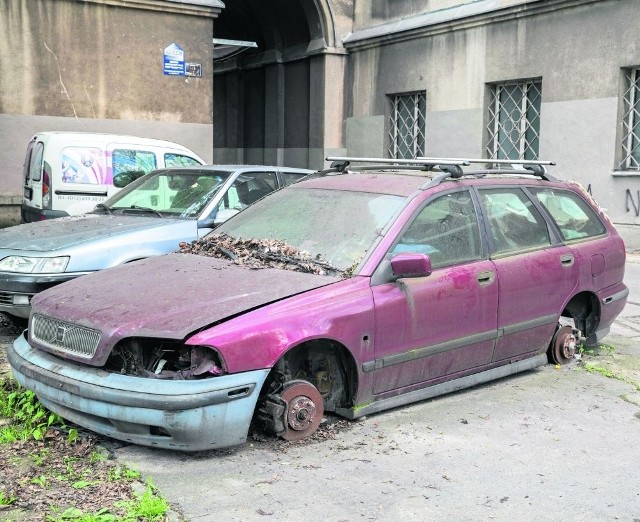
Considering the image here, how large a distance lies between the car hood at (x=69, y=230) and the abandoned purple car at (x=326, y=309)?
149 centimetres

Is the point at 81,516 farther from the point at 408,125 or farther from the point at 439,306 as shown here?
the point at 408,125

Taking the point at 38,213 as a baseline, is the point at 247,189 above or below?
above

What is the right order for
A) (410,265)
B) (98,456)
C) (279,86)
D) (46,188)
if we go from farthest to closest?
1. (279,86)
2. (46,188)
3. (410,265)
4. (98,456)

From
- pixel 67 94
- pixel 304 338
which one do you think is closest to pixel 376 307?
pixel 304 338

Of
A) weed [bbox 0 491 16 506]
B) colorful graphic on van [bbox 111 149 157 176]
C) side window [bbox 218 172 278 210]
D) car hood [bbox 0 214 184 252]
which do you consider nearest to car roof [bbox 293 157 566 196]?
side window [bbox 218 172 278 210]

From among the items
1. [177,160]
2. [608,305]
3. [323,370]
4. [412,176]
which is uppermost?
[177,160]

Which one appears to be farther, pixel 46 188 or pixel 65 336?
pixel 46 188

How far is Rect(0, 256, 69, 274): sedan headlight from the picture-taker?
5.94 meters

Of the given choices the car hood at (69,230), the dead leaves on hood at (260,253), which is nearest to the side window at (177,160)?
the car hood at (69,230)

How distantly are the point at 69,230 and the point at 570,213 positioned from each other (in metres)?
4.20

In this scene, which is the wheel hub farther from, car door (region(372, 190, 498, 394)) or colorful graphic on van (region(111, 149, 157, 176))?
colorful graphic on van (region(111, 149, 157, 176))

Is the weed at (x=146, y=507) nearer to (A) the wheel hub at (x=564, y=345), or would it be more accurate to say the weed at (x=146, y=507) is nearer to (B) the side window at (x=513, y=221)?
(B) the side window at (x=513, y=221)

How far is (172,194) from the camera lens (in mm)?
7461

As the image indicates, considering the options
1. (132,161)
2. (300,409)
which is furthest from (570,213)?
(132,161)
